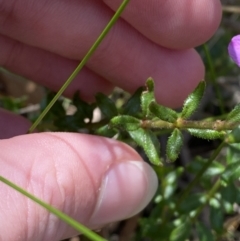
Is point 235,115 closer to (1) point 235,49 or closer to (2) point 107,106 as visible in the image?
(1) point 235,49

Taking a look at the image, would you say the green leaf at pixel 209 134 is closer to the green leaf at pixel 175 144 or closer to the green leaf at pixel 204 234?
the green leaf at pixel 175 144

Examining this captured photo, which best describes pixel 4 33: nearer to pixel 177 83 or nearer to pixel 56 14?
pixel 56 14

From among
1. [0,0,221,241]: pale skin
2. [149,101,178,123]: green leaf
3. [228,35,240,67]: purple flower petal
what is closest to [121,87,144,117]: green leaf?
[0,0,221,241]: pale skin

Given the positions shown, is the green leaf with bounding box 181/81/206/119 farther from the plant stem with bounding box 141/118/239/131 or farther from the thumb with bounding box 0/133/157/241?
the thumb with bounding box 0/133/157/241

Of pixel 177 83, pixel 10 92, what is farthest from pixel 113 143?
pixel 10 92

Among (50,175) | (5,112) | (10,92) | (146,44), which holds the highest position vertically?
(146,44)
